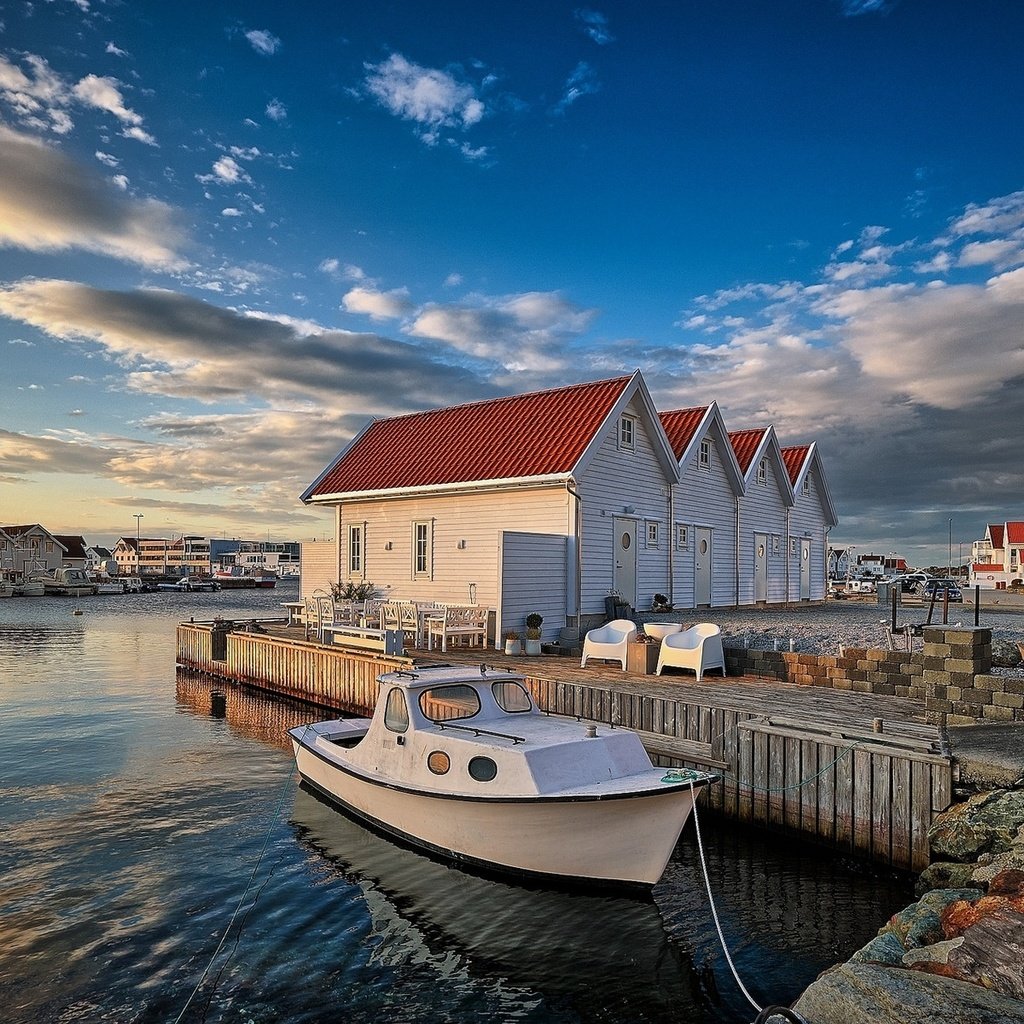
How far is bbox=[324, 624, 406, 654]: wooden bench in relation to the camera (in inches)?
769

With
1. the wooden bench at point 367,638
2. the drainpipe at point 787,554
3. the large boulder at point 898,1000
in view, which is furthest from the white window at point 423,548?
the large boulder at point 898,1000

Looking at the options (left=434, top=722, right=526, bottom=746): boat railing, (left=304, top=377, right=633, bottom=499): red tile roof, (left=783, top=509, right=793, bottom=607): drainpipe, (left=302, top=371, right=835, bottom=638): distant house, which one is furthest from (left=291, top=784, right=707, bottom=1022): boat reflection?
(left=783, top=509, right=793, bottom=607): drainpipe

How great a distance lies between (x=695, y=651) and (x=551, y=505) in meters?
6.67

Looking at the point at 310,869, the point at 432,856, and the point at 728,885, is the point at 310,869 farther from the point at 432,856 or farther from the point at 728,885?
the point at 728,885

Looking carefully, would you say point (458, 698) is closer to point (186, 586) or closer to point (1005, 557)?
point (1005, 557)

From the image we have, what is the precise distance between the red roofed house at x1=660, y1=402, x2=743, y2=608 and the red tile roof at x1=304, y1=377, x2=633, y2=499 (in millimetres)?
4701

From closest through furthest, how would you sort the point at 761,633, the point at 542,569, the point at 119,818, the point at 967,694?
the point at 967,694
the point at 119,818
the point at 761,633
the point at 542,569

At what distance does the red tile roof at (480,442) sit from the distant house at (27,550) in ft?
336

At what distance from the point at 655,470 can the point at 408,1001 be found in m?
19.1

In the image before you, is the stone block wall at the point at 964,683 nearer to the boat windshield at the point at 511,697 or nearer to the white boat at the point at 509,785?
the white boat at the point at 509,785

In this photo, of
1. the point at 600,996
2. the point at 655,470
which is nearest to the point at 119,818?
the point at 600,996

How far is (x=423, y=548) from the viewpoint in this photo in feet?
78.8

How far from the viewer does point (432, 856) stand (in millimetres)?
10969

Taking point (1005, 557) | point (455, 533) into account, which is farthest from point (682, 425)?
point (1005, 557)
